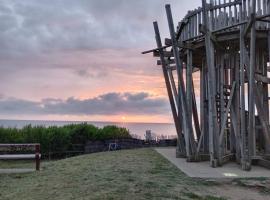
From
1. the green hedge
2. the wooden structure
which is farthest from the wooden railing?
the green hedge

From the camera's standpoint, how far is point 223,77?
1712 centimetres

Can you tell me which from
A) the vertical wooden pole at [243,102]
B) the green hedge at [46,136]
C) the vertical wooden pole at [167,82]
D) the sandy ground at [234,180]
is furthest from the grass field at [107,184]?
the green hedge at [46,136]

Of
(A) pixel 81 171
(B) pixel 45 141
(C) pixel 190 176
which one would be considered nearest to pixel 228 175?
(C) pixel 190 176

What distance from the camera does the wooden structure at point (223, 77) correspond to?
14.5 meters

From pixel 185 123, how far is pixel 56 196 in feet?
26.8

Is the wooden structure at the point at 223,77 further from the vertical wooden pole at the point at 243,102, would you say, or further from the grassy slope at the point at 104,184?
the grassy slope at the point at 104,184

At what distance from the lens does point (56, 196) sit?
9.52 meters

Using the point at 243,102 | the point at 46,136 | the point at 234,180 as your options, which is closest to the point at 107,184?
the point at 234,180

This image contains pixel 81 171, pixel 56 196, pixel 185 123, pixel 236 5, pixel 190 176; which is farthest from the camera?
pixel 185 123

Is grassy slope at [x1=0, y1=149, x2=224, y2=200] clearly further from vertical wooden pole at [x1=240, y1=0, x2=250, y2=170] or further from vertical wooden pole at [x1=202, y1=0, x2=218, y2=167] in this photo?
vertical wooden pole at [x1=240, y1=0, x2=250, y2=170]

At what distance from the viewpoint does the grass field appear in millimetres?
9547

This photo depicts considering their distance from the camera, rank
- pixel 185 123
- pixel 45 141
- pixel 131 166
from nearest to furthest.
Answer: pixel 131 166 < pixel 185 123 < pixel 45 141

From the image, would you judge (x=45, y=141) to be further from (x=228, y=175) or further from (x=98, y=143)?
(x=228, y=175)

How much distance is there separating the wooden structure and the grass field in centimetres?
254
